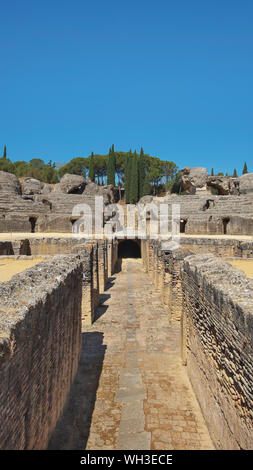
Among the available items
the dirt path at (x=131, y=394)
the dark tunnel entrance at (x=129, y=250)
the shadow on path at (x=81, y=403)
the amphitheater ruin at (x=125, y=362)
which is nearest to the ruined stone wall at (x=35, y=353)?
the amphitheater ruin at (x=125, y=362)

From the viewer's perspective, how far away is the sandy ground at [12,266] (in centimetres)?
656

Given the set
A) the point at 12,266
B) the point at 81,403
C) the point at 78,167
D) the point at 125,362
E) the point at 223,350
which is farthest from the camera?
the point at 78,167

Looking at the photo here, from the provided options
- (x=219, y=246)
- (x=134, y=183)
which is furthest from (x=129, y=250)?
(x=134, y=183)

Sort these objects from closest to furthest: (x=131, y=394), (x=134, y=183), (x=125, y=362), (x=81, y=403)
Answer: (x=81, y=403) < (x=131, y=394) < (x=125, y=362) < (x=134, y=183)

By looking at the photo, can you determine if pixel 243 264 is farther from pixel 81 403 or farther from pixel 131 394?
pixel 81 403

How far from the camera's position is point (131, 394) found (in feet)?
18.3

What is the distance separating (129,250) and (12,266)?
2151 cm

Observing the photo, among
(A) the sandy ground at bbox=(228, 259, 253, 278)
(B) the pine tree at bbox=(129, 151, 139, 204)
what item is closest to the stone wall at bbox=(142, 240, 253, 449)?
(A) the sandy ground at bbox=(228, 259, 253, 278)

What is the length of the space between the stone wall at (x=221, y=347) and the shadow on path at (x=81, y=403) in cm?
179

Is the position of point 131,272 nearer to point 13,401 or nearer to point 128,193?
point 13,401

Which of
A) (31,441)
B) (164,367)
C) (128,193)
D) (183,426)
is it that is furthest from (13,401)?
(128,193)

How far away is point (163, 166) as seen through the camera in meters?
63.3

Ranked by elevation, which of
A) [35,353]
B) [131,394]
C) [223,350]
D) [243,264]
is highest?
[243,264]

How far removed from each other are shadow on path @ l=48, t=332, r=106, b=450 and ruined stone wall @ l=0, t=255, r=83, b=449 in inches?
7.4
